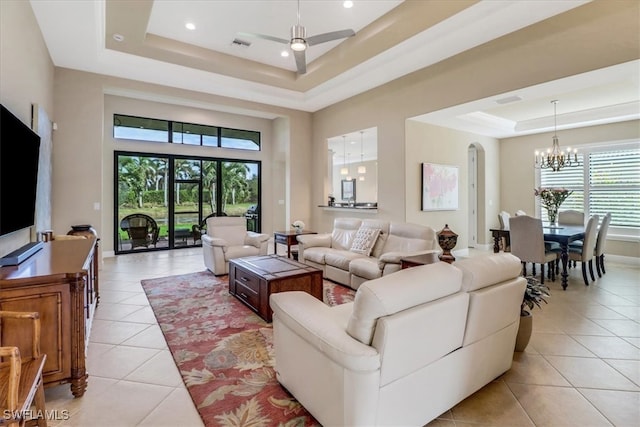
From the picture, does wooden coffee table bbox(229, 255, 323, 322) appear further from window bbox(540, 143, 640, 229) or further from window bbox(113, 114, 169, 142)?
window bbox(540, 143, 640, 229)

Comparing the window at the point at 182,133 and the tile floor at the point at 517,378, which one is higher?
the window at the point at 182,133

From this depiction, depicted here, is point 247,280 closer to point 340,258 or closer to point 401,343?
point 340,258

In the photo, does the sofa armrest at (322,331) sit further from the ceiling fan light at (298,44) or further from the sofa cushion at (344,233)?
the sofa cushion at (344,233)

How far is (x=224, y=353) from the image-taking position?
9.02 ft

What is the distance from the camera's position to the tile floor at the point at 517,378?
77.1 inches

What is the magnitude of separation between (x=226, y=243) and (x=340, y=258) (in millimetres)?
1974

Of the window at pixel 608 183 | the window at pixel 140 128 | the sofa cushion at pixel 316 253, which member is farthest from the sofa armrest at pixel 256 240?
the window at pixel 608 183

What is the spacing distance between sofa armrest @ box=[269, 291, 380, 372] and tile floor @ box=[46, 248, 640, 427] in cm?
82

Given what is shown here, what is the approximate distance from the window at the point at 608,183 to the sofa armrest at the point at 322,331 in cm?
781

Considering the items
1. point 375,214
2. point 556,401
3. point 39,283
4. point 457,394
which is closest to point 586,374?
point 556,401

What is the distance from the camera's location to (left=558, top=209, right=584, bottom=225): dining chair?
6379mm

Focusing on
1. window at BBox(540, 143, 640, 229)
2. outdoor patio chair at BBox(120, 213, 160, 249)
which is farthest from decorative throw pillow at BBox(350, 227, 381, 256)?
window at BBox(540, 143, 640, 229)

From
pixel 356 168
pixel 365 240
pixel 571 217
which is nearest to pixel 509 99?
pixel 365 240

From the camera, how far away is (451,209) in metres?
6.76
